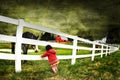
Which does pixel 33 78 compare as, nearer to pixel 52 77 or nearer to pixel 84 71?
pixel 52 77

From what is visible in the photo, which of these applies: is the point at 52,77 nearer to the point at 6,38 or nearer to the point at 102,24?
the point at 6,38

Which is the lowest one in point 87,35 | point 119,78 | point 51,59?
point 119,78

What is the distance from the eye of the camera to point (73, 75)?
34.4ft

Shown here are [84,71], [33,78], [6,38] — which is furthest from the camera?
[84,71]

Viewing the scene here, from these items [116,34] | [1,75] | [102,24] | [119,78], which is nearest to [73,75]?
[119,78]

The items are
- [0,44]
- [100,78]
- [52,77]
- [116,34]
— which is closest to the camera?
[52,77]

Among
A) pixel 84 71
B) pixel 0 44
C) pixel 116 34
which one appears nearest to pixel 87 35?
pixel 116 34

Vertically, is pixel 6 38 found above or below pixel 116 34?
below

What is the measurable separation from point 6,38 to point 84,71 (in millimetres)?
4444

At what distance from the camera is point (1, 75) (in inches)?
340

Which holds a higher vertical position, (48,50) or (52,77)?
(48,50)

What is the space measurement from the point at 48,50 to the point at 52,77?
52.7 inches

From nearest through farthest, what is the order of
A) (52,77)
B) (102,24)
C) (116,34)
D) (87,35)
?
(52,77), (87,35), (116,34), (102,24)

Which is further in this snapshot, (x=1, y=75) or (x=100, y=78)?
(x=100, y=78)
